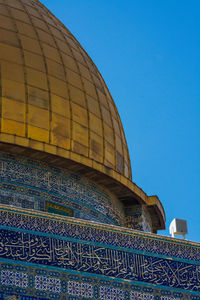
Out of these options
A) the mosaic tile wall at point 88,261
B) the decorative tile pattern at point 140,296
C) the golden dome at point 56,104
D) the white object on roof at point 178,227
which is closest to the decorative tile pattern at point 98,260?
the mosaic tile wall at point 88,261

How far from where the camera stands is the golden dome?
30.2 feet

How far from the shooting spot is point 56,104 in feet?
31.6

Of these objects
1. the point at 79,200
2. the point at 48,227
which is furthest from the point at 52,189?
the point at 48,227

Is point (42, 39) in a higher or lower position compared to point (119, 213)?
higher

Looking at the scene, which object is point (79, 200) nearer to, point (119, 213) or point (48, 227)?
point (119, 213)

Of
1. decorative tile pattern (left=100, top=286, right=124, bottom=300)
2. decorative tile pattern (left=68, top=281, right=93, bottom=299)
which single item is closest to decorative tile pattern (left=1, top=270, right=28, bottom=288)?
decorative tile pattern (left=68, top=281, right=93, bottom=299)

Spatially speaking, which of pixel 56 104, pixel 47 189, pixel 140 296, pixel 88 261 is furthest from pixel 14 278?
pixel 56 104

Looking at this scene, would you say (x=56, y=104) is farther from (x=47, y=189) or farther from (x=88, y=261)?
(x=88, y=261)

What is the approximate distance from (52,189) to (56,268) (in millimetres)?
2046

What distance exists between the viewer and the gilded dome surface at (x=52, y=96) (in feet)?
30.3

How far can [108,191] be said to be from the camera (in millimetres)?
10094

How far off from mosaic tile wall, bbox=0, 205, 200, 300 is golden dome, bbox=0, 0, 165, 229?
62.3 inches

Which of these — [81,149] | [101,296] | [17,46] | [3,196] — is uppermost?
[17,46]

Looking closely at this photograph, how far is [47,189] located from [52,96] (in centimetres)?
116
